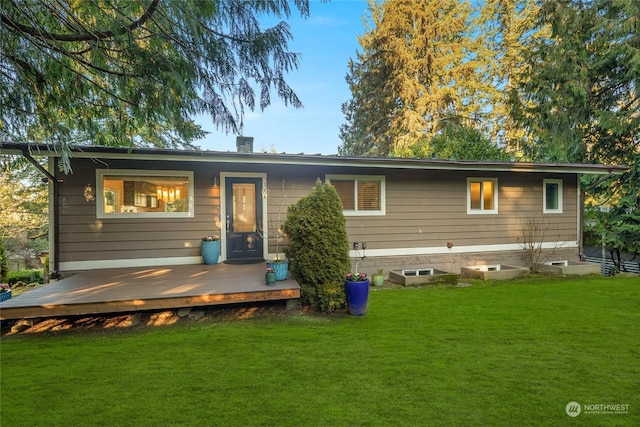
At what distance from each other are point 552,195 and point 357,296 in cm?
742

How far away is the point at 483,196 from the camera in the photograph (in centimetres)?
819

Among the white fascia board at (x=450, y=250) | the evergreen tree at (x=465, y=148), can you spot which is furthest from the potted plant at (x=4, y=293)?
the evergreen tree at (x=465, y=148)

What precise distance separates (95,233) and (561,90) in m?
14.1

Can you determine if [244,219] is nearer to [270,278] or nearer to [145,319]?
[270,278]

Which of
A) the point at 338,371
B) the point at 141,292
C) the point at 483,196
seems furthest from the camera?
the point at 483,196

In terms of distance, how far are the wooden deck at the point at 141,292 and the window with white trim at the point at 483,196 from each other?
18.0 feet

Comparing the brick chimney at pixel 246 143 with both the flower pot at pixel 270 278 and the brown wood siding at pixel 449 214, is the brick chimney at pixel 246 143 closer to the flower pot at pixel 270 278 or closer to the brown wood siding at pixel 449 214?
the brown wood siding at pixel 449 214

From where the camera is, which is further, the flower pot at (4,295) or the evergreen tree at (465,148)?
the evergreen tree at (465,148)

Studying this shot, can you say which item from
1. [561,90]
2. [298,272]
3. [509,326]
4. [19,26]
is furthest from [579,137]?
[19,26]

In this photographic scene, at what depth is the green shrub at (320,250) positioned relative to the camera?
181 inches

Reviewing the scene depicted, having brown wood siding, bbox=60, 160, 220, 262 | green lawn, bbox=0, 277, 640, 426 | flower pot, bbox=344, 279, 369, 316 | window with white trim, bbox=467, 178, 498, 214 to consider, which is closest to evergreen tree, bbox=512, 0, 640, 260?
window with white trim, bbox=467, 178, 498, 214

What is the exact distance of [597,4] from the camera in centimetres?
1030

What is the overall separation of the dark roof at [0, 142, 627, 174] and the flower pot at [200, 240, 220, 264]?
1.62 meters

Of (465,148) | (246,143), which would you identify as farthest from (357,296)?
(465,148)
